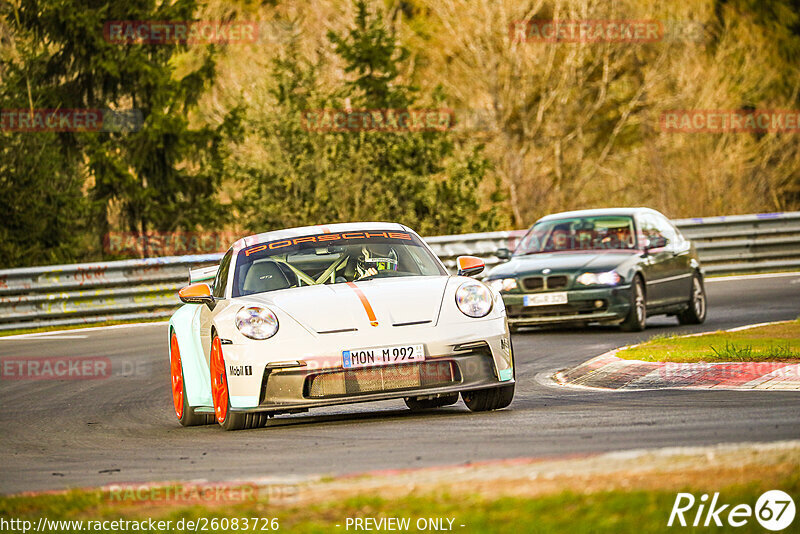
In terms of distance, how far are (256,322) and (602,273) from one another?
7.94 metres

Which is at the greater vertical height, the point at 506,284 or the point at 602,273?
the point at 602,273

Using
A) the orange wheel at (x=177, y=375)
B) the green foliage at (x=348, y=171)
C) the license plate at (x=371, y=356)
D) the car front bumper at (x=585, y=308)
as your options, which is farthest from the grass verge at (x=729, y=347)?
the green foliage at (x=348, y=171)

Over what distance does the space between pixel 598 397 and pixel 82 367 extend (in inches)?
279

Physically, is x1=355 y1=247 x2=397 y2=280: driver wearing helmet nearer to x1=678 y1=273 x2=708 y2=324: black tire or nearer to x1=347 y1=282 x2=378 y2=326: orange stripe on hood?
x1=347 y1=282 x2=378 y2=326: orange stripe on hood

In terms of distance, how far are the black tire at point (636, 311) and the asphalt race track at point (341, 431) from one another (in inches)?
102

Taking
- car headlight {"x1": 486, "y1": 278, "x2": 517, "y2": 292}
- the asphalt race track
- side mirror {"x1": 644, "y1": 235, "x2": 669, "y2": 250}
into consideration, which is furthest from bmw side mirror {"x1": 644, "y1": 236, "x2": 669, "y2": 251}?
the asphalt race track

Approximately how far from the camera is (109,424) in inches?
411

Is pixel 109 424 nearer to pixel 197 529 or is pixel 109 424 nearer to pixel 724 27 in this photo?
pixel 197 529

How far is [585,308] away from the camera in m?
16.2

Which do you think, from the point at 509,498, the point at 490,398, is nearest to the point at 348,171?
the point at 490,398

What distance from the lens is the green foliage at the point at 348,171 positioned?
31.8m

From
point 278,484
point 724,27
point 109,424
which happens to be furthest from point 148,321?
point 724,27

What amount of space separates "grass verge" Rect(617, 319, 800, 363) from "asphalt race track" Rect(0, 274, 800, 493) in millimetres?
845

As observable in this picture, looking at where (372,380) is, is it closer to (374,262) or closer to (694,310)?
(374,262)
